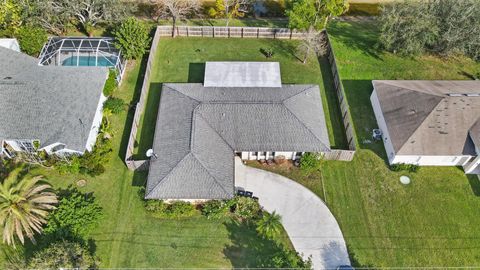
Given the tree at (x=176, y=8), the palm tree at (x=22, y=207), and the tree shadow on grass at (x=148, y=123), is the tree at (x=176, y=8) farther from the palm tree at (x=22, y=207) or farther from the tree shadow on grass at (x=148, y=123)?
the palm tree at (x=22, y=207)

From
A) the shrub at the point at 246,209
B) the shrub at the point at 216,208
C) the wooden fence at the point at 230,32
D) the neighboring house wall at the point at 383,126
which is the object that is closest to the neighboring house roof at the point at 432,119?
the neighboring house wall at the point at 383,126

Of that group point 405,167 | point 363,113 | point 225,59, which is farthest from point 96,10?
point 405,167

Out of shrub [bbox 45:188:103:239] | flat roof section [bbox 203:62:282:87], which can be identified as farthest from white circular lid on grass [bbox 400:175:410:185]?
shrub [bbox 45:188:103:239]

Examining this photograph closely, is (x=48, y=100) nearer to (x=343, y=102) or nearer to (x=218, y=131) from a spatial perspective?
(x=218, y=131)

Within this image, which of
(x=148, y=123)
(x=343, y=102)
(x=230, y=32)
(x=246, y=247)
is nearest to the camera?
(x=246, y=247)

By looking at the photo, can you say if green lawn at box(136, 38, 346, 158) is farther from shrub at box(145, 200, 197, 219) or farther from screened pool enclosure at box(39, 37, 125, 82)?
shrub at box(145, 200, 197, 219)

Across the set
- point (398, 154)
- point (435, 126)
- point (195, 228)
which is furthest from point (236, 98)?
point (435, 126)
